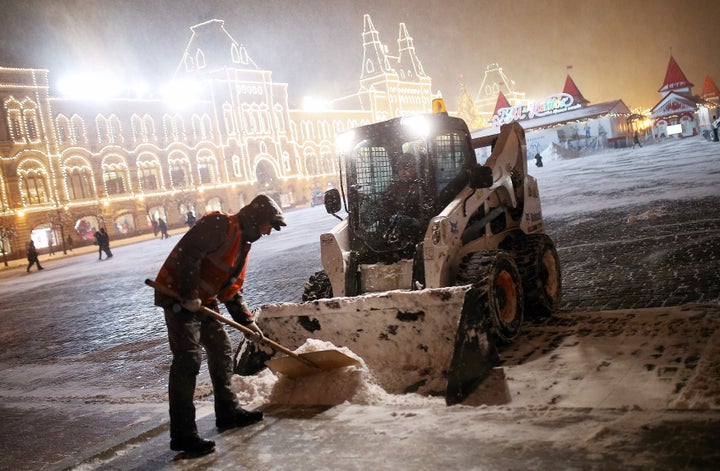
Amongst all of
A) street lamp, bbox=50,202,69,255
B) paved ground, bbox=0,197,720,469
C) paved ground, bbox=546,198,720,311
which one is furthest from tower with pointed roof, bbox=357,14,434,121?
paved ground, bbox=0,197,720,469

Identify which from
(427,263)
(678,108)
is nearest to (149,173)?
(678,108)

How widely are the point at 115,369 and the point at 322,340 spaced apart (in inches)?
156

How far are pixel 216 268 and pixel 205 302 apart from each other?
0.30m

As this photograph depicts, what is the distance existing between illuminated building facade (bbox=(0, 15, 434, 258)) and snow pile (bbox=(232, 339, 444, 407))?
42146mm

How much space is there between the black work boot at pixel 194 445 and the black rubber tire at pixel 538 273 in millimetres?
3688

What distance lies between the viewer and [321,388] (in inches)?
203

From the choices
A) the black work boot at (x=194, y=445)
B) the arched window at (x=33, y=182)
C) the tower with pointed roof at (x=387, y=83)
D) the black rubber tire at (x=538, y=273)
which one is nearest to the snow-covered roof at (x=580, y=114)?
the tower with pointed roof at (x=387, y=83)

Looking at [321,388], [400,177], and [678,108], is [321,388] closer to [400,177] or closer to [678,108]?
[400,177]

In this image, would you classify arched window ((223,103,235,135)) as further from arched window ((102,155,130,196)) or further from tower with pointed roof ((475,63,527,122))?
tower with pointed roof ((475,63,527,122))

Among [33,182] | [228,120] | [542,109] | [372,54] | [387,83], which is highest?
[372,54]

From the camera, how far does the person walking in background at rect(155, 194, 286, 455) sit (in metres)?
4.50

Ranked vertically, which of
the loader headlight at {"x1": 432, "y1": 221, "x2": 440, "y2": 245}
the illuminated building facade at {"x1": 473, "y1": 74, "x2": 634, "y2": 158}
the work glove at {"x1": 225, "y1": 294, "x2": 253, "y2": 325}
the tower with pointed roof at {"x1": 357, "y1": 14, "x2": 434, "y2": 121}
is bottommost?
the work glove at {"x1": 225, "y1": 294, "x2": 253, "y2": 325}

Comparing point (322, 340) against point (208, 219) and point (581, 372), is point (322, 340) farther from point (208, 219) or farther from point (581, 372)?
point (581, 372)

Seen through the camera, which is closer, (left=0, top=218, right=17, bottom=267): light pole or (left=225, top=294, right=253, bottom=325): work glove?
(left=225, top=294, right=253, bottom=325): work glove
